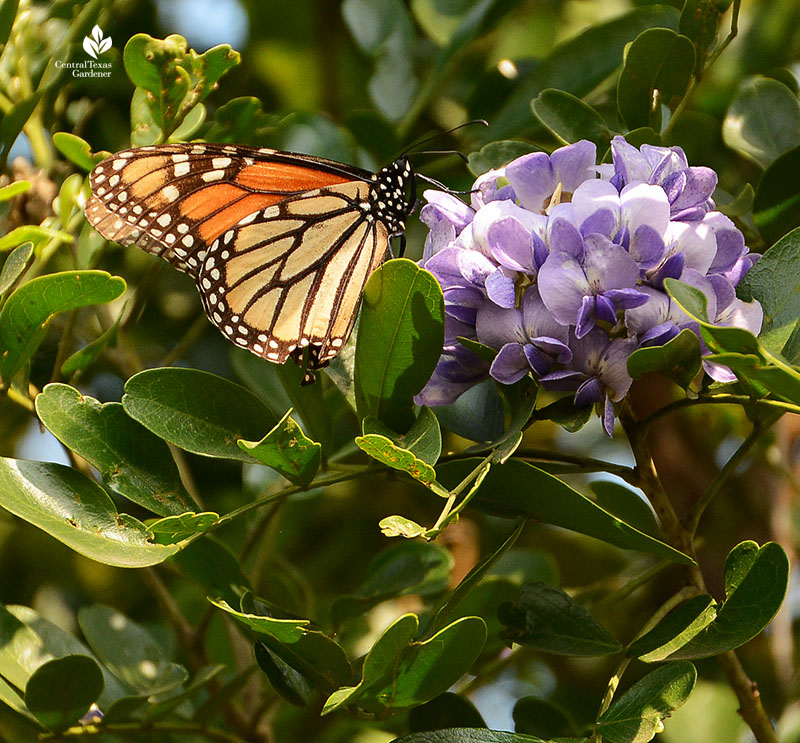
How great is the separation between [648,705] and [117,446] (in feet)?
2.16

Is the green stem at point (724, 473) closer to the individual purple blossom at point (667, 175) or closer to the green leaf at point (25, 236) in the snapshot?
the individual purple blossom at point (667, 175)

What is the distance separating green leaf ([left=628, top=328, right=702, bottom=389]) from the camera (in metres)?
0.99

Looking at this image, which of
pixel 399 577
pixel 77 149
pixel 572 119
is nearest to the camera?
pixel 572 119

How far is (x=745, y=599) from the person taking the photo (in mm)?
1039

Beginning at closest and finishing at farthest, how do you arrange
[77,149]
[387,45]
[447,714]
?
[447,714]
[77,149]
[387,45]

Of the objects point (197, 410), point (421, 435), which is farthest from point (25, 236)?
point (421, 435)

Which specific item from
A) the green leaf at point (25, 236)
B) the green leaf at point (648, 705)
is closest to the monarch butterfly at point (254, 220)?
the green leaf at point (25, 236)

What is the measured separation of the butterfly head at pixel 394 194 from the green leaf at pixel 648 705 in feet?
2.90

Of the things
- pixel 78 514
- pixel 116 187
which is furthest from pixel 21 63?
pixel 78 514

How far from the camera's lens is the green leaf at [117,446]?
1.12 m

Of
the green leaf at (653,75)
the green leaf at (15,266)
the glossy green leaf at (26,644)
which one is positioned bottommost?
the glossy green leaf at (26,644)

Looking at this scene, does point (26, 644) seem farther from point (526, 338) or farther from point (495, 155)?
point (495, 155)

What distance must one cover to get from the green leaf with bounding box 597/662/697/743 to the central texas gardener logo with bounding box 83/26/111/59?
4.38 feet

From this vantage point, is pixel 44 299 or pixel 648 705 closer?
pixel 648 705
